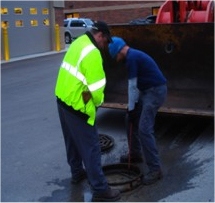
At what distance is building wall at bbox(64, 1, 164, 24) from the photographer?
117 ft

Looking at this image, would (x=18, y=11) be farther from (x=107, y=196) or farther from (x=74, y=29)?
(x=107, y=196)

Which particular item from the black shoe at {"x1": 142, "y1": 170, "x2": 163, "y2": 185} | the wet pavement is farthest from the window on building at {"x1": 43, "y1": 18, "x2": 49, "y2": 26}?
the black shoe at {"x1": 142, "y1": 170, "x2": 163, "y2": 185}

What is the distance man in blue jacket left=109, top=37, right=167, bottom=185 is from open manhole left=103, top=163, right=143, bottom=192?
0.47ft

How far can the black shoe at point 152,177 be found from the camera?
4.58m

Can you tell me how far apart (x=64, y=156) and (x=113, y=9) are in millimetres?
32104

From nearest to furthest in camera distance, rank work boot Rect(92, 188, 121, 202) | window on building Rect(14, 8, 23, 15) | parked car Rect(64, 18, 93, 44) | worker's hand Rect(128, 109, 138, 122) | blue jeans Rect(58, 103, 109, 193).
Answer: blue jeans Rect(58, 103, 109, 193), work boot Rect(92, 188, 121, 202), worker's hand Rect(128, 109, 138, 122), window on building Rect(14, 8, 23, 15), parked car Rect(64, 18, 93, 44)

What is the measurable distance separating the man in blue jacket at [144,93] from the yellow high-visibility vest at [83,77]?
2.05ft

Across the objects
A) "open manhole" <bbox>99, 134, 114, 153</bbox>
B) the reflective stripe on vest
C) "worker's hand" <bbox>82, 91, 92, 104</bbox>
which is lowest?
"open manhole" <bbox>99, 134, 114, 153</bbox>

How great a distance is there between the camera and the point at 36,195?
14.5 feet

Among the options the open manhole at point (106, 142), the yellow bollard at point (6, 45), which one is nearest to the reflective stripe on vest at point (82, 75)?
the open manhole at point (106, 142)

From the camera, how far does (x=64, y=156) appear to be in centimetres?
550

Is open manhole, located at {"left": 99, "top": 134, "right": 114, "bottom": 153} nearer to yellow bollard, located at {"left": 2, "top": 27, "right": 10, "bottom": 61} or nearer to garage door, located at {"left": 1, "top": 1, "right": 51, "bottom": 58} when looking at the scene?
yellow bollard, located at {"left": 2, "top": 27, "right": 10, "bottom": 61}

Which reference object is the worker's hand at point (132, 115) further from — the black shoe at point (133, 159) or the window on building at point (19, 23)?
the window on building at point (19, 23)

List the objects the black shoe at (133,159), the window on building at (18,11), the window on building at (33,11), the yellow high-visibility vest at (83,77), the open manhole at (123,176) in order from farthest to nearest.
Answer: the window on building at (33,11) < the window on building at (18,11) < the black shoe at (133,159) < the open manhole at (123,176) < the yellow high-visibility vest at (83,77)
